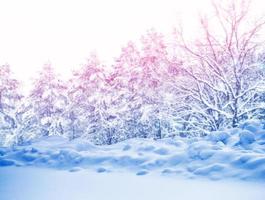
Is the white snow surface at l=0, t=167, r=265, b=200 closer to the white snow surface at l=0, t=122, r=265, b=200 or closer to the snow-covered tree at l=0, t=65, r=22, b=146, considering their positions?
the white snow surface at l=0, t=122, r=265, b=200

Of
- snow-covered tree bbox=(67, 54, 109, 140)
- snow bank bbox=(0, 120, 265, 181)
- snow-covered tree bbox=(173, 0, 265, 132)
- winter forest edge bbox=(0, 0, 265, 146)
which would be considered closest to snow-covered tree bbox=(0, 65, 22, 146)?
→ winter forest edge bbox=(0, 0, 265, 146)

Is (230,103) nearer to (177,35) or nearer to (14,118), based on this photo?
(177,35)

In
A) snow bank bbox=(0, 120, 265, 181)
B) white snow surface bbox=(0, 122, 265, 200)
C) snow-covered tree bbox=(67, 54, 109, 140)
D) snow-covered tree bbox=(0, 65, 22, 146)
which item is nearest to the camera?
white snow surface bbox=(0, 122, 265, 200)

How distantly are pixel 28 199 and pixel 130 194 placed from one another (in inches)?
51.1

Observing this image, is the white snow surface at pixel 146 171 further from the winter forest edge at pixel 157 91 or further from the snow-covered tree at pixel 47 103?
the snow-covered tree at pixel 47 103

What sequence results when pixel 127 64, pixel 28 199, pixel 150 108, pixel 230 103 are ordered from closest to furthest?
pixel 28 199
pixel 230 103
pixel 150 108
pixel 127 64

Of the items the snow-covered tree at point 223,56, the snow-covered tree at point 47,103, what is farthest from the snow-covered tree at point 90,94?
the snow-covered tree at point 223,56

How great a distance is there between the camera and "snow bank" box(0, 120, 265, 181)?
5082mm

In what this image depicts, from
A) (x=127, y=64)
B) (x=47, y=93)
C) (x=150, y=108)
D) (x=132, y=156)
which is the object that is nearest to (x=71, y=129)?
(x=47, y=93)

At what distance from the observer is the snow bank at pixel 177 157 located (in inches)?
200

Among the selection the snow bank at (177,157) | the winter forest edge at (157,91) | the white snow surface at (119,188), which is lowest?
the white snow surface at (119,188)

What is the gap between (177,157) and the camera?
19.8 ft

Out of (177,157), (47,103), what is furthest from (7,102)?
(177,157)

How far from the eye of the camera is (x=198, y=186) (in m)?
4.57
